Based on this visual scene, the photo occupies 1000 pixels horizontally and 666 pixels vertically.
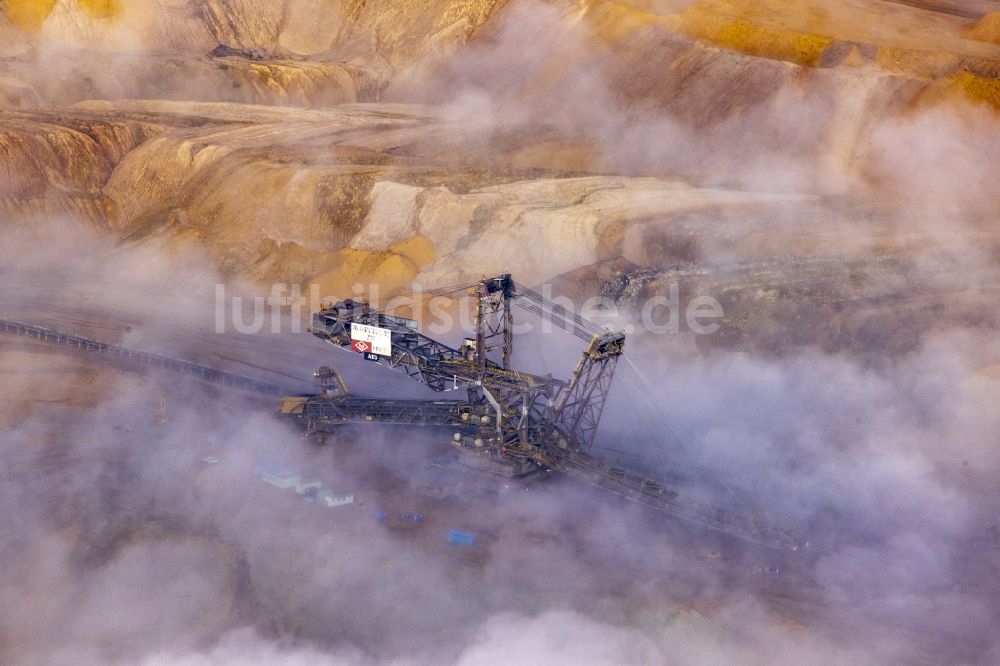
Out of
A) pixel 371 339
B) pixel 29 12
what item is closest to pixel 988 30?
pixel 371 339

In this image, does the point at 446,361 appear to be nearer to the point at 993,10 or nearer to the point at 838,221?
the point at 838,221

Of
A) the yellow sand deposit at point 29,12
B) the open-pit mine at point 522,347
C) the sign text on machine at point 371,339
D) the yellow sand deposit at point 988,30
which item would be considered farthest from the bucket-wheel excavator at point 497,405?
the yellow sand deposit at point 29,12

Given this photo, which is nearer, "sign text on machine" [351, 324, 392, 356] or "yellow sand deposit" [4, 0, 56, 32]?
"sign text on machine" [351, 324, 392, 356]

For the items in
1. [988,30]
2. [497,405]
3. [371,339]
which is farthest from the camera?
[988,30]

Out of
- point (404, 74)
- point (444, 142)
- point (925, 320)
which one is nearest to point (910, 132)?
point (925, 320)

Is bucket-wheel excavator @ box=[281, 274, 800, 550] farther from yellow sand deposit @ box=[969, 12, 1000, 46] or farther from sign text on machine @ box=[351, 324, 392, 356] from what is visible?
yellow sand deposit @ box=[969, 12, 1000, 46]

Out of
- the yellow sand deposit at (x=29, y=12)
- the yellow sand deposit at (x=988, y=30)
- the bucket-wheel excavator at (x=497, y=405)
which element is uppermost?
the yellow sand deposit at (x=29, y=12)

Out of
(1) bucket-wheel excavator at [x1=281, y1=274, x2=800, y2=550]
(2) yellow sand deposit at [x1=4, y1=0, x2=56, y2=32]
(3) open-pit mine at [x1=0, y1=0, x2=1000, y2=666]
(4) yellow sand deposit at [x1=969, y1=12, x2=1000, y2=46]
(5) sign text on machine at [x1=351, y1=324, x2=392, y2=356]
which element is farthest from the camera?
(2) yellow sand deposit at [x1=4, y1=0, x2=56, y2=32]

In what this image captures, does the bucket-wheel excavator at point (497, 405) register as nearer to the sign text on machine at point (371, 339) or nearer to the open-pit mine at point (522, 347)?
the sign text on machine at point (371, 339)

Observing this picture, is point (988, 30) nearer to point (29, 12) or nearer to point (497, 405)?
point (497, 405)

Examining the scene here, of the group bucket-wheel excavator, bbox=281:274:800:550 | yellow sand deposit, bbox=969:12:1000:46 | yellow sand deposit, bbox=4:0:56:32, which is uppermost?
yellow sand deposit, bbox=4:0:56:32

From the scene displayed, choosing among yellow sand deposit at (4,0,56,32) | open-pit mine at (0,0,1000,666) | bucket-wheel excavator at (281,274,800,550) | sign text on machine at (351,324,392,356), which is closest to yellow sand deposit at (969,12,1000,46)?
open-pit mine at (0,0,1000,666)
